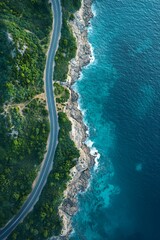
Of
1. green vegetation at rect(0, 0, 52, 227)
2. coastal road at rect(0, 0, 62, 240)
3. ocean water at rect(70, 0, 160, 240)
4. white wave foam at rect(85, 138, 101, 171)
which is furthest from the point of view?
white wave foam at rect(85, 138, 101, 171)

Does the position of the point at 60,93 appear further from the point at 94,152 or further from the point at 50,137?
the point at 94,152

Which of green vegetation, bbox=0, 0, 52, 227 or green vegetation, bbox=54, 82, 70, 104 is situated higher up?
green vegetation, bbox=54, 82, 70, 104

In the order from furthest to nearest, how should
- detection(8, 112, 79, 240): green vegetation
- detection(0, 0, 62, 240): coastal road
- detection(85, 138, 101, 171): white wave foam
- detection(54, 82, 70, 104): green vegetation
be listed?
detection(54, 82, 70, 104): green vegetation → detection(85, 138, 101, 171): white wave foam → detection(0, 0, 62, 240): coastal road → detection(8, 112, 79, 240): green vegetation

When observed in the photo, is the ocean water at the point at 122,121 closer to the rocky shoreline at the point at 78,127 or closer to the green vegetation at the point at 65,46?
the rocky shoreline at the point at 78,127

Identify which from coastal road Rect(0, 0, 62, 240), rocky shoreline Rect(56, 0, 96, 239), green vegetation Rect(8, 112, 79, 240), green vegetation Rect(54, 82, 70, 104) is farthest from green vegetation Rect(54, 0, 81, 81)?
green vegetation Rect(8, 112, 79, 240)

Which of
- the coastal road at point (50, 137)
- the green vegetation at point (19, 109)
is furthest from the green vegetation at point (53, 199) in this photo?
the green vegetation at point (19, 109)

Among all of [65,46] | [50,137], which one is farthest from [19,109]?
[65,46]

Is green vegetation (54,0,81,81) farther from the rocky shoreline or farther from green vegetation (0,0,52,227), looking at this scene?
green vegetation (0,0,52,227)
